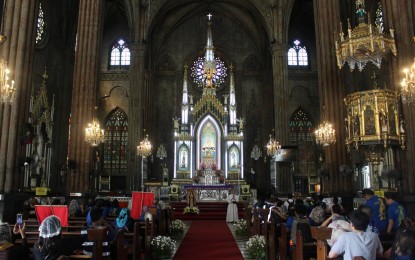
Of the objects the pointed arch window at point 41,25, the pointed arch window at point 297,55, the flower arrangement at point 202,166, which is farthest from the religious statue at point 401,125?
the pointed arch window at point 41,25

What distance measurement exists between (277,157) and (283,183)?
7.33ft

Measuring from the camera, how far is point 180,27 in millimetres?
36562

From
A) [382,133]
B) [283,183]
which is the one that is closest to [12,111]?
[382,133]

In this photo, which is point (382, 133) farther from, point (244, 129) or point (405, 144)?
point (244, 129)

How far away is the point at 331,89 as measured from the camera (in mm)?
15969

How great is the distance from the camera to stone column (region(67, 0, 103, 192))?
16797mm

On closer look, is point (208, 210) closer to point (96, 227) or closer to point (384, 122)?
point (384, 122)

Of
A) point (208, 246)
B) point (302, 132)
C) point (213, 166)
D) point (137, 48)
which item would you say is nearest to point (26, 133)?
point (208, 246)

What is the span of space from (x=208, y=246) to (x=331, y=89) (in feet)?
28.5

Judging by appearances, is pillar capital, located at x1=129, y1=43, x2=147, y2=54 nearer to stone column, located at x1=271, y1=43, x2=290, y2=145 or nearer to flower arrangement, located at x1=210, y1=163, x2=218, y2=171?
stone column, located at x1=271, y1=43, x2=290, y2=145

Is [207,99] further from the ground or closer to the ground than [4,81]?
further from the ground

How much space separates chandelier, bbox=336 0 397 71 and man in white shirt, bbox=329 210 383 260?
974cm

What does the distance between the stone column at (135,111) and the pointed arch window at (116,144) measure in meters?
5.32

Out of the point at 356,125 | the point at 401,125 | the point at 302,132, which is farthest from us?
the point at 302,132
